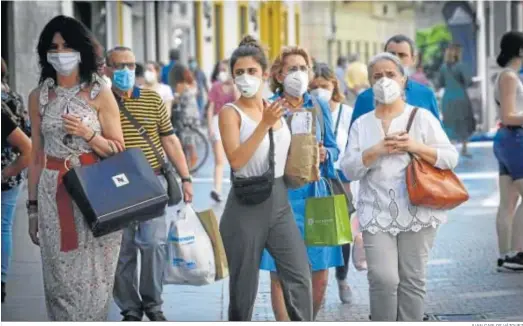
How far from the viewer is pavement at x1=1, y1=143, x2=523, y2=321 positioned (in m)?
9.55

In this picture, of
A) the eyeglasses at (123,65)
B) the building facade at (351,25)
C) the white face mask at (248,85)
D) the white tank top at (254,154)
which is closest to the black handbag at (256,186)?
the white tank top at (254,154)

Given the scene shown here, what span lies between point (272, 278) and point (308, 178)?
2.55ft

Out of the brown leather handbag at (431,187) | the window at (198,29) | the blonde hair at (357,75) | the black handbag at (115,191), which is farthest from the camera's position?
the window at (198,29)

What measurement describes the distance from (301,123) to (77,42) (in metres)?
1.40

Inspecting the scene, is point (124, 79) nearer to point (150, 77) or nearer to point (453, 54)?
point (150, 77)

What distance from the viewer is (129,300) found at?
359 inches

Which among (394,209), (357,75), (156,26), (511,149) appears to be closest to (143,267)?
(394,209)

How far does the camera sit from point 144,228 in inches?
355

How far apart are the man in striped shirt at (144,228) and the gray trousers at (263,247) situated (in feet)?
4.51

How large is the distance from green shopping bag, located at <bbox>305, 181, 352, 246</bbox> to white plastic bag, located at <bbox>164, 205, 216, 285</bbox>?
69cm

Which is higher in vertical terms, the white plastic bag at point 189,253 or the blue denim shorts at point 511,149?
the blue denim shorts at point 511,149

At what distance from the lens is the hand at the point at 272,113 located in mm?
7211

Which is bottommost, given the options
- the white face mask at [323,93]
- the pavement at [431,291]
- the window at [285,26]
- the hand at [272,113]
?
the pavement at [431,291]

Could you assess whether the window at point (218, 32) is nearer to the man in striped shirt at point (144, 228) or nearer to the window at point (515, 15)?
the window at point (515, 15)
